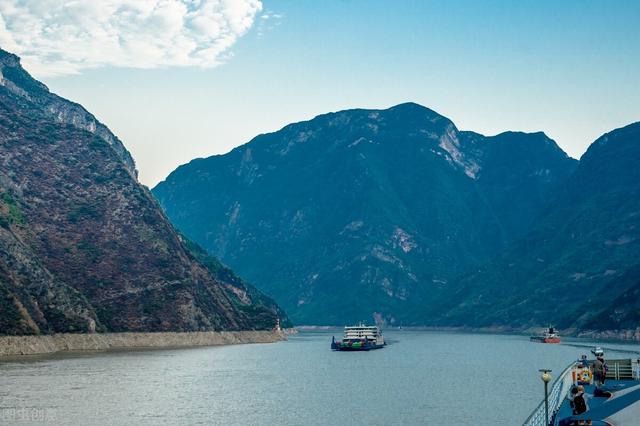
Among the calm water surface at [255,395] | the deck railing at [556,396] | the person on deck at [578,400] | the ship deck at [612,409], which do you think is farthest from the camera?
the calm water surface at [255,395]

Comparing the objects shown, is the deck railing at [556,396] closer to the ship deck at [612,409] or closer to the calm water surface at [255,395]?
the ship deck at [612,409]

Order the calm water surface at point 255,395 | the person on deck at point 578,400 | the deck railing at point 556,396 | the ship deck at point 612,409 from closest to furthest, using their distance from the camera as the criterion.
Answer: the ship deck at point 612,409 < the person on deck at point 578,400 < the deck railing at point 556,396 < the calm water surface at point 255,395

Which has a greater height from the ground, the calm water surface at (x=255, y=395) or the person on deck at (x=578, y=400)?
the person on deck at (x=578, y=400)

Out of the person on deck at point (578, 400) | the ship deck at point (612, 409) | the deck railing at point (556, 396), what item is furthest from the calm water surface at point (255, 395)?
the person on deck at point (578, 400)

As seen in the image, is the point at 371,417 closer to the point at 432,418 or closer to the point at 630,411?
the point at 432,418

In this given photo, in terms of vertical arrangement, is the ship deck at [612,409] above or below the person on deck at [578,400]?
below

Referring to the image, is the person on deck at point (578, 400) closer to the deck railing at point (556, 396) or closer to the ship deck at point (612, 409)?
the ship deck at point (612, 409)

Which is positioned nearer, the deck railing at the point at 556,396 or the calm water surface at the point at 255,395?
the deck railing at the point at 556,396

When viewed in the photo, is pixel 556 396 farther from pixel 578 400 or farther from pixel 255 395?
pixel 255 395

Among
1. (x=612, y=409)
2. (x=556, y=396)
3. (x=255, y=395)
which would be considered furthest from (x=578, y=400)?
(x=255, y=395)
